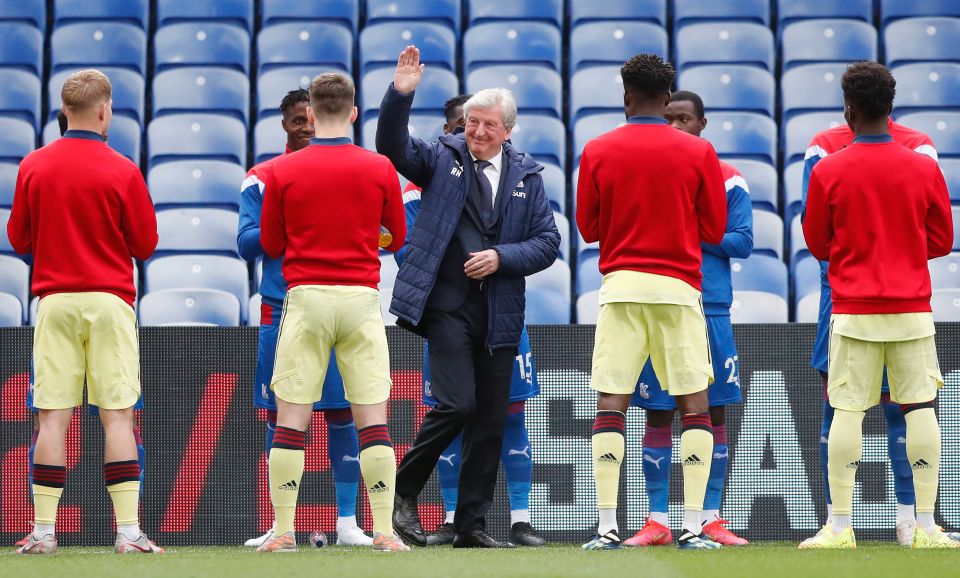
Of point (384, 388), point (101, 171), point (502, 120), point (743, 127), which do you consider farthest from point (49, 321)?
point (743, 127)

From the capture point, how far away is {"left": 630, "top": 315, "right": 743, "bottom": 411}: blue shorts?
600 cm

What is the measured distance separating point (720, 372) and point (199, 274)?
3.81m

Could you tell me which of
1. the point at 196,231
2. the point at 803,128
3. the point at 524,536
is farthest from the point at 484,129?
the point at 803,128

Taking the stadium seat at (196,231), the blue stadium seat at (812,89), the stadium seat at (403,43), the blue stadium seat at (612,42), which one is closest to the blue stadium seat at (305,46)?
the stadium seat at (403,43)

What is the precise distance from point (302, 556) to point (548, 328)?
2.06 metres

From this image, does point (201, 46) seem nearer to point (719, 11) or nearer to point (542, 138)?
point (542, 138)

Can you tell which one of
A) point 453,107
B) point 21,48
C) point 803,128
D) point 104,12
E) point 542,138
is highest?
point 104,12

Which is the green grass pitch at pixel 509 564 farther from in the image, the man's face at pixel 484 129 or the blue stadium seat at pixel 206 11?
the blue stadium seat at pixel 206 11

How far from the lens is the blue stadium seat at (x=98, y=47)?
1025 centimetres

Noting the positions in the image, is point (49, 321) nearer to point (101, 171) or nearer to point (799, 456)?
point (101, 171)

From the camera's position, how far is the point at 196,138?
9602 mm

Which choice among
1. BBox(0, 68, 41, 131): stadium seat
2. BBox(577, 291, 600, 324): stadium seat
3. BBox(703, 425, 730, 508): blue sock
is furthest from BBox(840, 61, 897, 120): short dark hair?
BBox(0, 68, 41, 131): stadium seat

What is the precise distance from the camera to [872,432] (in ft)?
21.6

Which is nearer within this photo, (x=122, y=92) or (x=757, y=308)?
(x=757, y=308)
